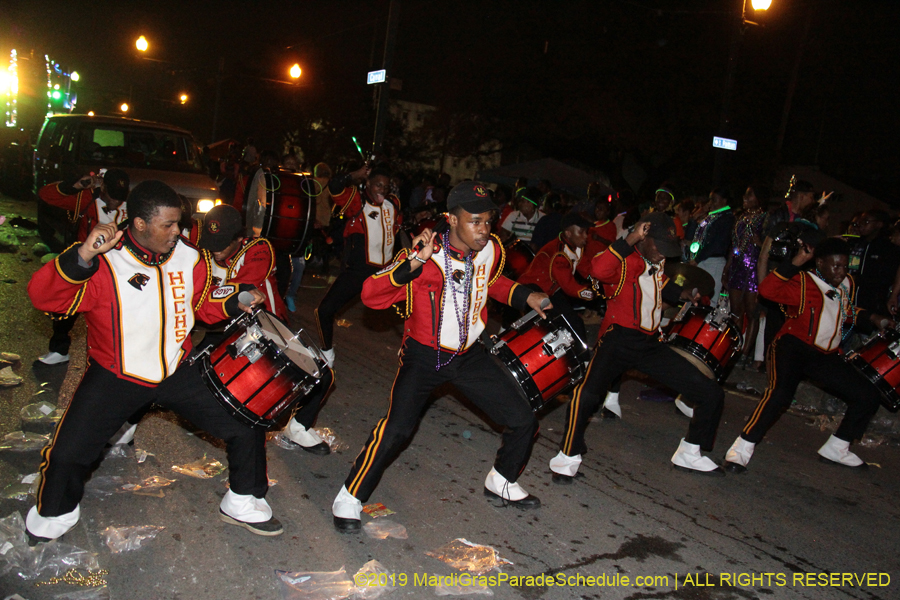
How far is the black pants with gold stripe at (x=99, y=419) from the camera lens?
3.64 metres

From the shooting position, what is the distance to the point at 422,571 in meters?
3.95

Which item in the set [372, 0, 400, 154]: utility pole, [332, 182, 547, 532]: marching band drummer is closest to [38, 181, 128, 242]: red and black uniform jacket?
[332, 182, 547, 532]: marching band drummer

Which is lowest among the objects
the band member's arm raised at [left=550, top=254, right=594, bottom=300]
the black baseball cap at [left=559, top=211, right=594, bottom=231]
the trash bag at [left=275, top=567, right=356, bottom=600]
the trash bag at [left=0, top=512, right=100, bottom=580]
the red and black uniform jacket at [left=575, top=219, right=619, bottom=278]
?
the trash bag at [left=0, top=512, right=100, bottom=580]

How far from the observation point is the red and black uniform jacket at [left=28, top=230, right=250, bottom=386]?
345 cm

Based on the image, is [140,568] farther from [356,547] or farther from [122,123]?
[122,123]

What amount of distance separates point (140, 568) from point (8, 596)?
575 millimetres

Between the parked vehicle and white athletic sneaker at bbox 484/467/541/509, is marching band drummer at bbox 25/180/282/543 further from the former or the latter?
the parked vehicle

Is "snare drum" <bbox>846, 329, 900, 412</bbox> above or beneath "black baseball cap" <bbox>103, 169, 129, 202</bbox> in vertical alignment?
beneath

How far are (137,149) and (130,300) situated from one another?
348 inches

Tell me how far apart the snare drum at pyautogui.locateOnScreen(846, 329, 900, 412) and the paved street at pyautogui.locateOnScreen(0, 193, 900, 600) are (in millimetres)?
756

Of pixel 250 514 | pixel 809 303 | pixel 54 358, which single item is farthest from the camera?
pixel 54 358

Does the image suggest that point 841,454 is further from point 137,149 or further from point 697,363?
point 137,149

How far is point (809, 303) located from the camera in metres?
6.00

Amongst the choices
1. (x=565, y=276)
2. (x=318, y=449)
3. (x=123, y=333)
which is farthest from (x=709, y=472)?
(x=123, y=333)
